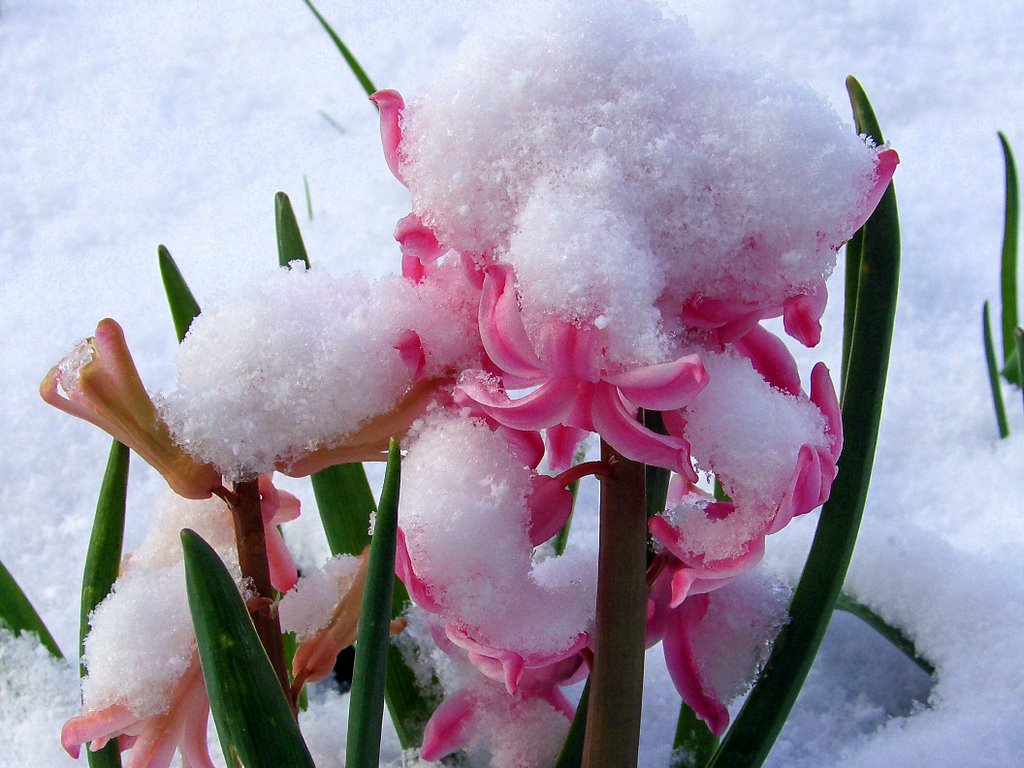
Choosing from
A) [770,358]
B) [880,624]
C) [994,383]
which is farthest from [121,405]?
[994,383]

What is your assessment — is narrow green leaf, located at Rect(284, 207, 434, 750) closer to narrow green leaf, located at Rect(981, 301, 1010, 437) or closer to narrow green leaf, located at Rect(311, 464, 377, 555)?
narrow green leaf, located at Rect(311, 464, 377, 555)

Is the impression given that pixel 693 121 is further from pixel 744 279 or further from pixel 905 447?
pixel 905 447

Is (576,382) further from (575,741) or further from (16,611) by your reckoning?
(16,611)

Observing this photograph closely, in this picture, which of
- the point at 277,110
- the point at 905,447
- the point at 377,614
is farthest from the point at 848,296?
the point at 277,110

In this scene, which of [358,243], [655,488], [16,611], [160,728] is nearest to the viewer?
[160,728]

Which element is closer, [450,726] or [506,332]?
[506,332]

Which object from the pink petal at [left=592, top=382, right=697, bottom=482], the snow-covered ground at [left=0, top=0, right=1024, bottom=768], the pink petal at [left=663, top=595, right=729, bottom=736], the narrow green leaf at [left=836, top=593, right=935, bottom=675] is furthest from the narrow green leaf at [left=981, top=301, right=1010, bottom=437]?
the pink petal at [left=592, top=382, right=697, bottom=482]

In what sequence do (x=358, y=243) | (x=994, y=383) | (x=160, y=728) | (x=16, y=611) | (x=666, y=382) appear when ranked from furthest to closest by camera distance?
(x=358, y=243) < (x=994, y=383) < (x=16, y=611) < (x=160, y=728) < (x=666, y=382)
